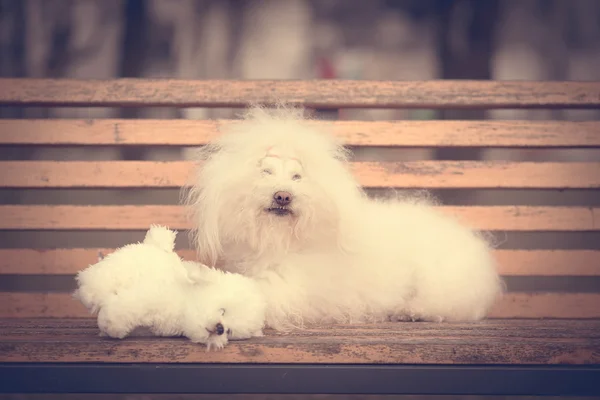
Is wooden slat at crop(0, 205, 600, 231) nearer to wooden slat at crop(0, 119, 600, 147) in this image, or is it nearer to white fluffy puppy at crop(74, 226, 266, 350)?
wooden slat at crop(0, 119, 600, 147)

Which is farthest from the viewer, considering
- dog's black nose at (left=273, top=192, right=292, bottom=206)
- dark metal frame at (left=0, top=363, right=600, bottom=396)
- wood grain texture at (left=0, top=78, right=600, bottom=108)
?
wood grain texture at (left=0, top=78, right=600, bottom=108)

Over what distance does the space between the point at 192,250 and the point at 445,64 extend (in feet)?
5.34

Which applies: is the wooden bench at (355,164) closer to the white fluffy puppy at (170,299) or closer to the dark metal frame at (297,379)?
the white fluffy puppy at (170,299)

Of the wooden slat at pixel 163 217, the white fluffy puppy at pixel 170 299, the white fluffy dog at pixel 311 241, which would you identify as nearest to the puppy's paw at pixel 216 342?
the white fluffy puppy at pixel 170 299

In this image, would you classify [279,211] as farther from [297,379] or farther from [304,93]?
[304,93]

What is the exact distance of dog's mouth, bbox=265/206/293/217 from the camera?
6.82ft

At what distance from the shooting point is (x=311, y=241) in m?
2.20

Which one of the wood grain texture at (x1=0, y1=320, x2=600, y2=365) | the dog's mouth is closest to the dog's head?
the dog's mouth

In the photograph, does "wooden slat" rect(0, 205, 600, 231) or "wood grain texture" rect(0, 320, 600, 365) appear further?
"wooden slat" rect(0, 205, 600, 231)

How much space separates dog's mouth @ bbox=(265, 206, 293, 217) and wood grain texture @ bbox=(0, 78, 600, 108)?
33.9 inches

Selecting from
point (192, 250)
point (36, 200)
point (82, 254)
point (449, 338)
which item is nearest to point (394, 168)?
point (192, 250)

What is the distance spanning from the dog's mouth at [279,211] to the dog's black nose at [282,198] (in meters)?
0.02

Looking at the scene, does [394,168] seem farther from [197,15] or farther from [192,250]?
[197,15]

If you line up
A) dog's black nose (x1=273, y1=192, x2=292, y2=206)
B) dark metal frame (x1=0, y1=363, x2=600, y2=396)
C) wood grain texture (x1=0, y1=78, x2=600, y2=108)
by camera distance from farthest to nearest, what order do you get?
wood grain texture (x1=0, y1=78, x2=600, y2=108) < dog's black nose (x1=273, y1=192, x2=292, y2=206) < dark metal frame (x1=0, y1=363, x2=600, y2=396)
